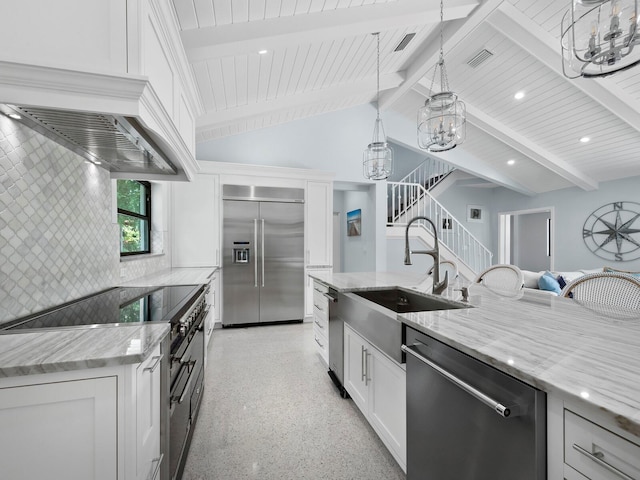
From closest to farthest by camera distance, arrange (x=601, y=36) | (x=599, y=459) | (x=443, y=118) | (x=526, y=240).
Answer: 1. (x=599, y=459)
2. (x=601, y=36)
3. (x=443, y=118)
4. (x=526, y=240)

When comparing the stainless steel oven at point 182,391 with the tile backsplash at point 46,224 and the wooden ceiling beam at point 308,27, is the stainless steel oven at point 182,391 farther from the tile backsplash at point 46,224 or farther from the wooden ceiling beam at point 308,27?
the wooden ceiling beam at point 308,27

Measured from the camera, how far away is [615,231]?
5.39m

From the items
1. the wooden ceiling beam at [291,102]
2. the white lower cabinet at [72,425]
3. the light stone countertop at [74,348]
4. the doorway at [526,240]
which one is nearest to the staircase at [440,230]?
the doorway at [526,240]

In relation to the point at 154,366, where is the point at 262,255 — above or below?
above

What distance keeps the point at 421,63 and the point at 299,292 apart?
377 cm

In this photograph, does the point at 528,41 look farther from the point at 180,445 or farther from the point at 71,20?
the point at 180,445

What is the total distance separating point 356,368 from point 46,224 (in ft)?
6.29

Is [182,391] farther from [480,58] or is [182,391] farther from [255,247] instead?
[480,58]

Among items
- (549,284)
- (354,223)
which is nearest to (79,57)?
(549,284)

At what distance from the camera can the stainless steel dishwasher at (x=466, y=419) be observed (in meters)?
0.72

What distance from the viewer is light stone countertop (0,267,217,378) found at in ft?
2.57

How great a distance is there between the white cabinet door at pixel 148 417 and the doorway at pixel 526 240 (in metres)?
8.76

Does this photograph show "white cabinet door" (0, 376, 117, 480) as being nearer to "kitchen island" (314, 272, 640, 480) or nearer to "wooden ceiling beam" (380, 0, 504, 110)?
"kitchen island" (314, 272, 640, 480)

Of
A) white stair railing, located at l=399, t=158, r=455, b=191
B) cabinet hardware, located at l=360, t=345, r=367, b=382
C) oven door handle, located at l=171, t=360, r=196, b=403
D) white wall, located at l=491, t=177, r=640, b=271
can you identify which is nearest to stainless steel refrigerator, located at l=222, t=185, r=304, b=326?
oven door handle, located at l=171, t=360, r=196, b=403
